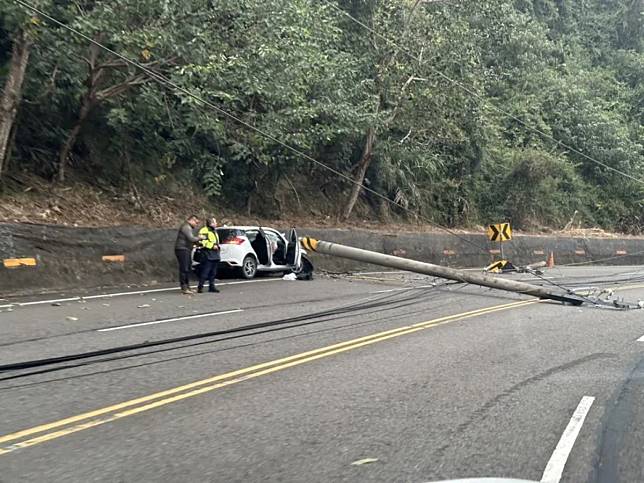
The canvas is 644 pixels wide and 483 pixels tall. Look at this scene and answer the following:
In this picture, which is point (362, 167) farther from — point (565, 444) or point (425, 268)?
point (565, 444)

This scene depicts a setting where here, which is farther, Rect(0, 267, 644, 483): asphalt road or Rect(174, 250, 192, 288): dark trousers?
Rect(174, 250, 192, 288): dark trousers

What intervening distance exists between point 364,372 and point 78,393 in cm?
293

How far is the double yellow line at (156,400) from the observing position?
5.15m

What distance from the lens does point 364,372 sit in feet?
25.0

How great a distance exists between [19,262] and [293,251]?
7.42 meters

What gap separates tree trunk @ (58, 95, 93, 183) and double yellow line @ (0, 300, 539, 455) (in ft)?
37.3

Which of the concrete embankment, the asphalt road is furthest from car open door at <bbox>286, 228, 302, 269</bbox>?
the asphalt road

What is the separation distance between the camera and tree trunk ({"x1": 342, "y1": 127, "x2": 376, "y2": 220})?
2648 cm

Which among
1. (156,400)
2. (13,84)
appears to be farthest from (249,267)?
(156,400)

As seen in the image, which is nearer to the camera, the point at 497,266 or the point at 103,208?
the point at 497,266

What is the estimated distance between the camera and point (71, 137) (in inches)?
735

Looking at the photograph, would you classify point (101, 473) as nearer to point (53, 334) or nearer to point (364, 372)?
point (364, 372)

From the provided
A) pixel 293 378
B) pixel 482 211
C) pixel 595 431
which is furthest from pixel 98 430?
pixel 482 211

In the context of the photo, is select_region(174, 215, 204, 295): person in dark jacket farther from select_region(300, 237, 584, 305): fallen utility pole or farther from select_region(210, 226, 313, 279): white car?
select_region(210, 226, 313, 279): white car
